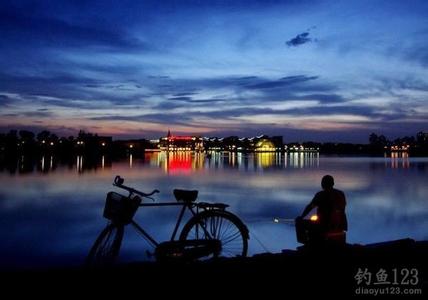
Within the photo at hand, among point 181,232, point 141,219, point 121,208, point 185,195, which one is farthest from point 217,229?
point 141,219

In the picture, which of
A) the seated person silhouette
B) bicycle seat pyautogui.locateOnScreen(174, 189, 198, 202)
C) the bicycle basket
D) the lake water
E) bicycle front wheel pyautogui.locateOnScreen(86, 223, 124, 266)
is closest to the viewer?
the bicycle basket

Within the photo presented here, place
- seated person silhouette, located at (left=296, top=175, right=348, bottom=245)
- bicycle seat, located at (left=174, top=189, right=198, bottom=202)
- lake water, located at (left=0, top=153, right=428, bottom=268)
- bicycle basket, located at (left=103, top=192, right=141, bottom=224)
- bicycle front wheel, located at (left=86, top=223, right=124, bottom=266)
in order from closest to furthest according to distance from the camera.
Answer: bicycle basket, located at (left=103, top=192, right=141, bottom=224) → bicycle front wheel, located at (left=86, top=223, right=124, bottom=266) → bicycle seat, located at (left=174, top=189, right=198, bottom=202) → seated person silhouette, located at (left=296, top=175, right=348, bottom=245) → lake water, located at (left=0, top=153, right=428, bottom=268)

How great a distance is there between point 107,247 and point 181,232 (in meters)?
1.15

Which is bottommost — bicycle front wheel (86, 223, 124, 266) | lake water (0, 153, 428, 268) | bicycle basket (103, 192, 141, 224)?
lake water (0, 153, 428, 268)

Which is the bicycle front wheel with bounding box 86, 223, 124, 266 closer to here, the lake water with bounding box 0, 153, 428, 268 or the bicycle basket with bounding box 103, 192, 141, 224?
the bicycle basket with bounding box 103, 192, 141, 224

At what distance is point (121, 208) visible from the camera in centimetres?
635

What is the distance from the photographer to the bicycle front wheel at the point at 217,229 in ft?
23.3

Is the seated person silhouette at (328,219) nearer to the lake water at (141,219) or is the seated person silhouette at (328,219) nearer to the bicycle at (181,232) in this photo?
the bicycle at (181,232)

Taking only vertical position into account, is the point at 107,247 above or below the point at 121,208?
below

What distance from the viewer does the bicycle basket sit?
20.9 ft

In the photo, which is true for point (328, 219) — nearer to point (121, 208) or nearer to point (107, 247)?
point (121, 208)

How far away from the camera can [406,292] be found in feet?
17.9

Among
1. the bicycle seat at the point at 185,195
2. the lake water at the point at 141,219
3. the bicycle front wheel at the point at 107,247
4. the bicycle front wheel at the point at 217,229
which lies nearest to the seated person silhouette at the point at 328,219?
the bicycle front wheel at the point at 217,229

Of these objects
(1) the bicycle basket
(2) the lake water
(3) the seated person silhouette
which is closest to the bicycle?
(1) the bicycle basket
